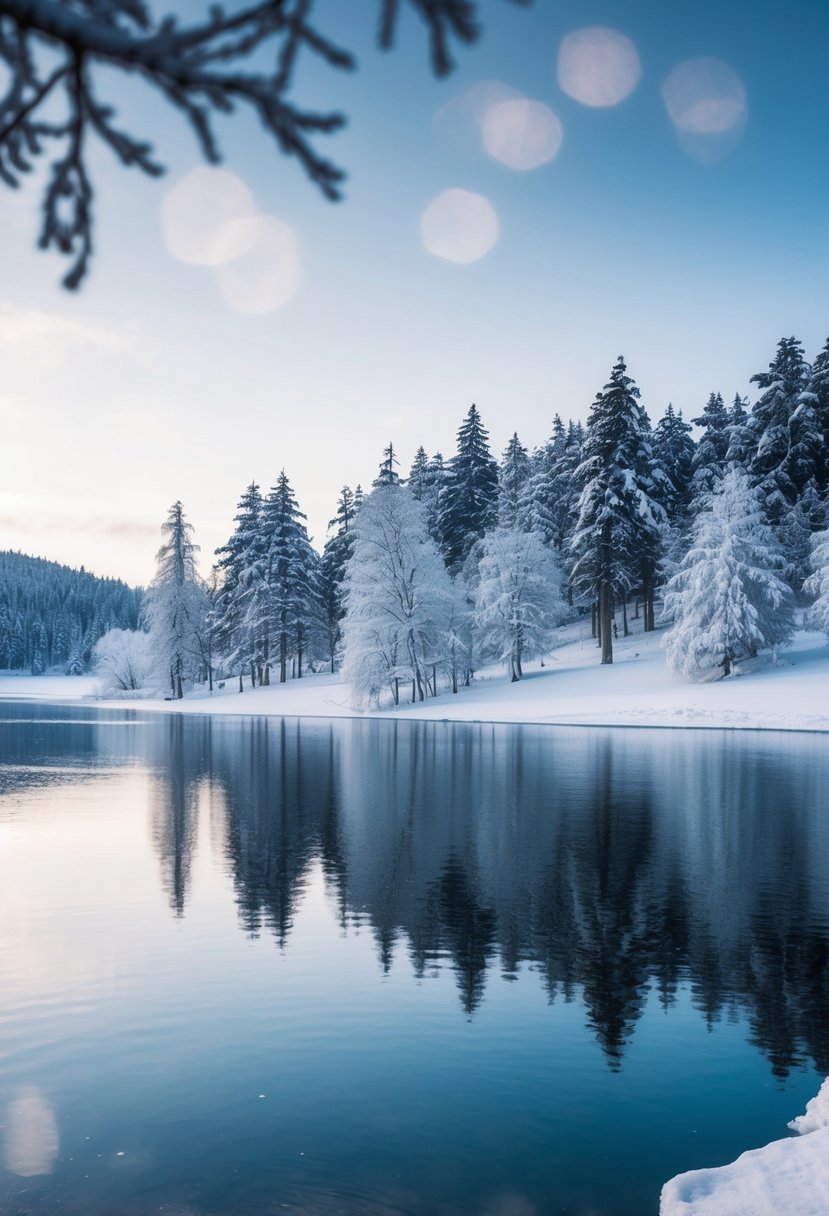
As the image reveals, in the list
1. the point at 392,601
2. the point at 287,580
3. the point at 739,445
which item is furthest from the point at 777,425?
the point at 287,580

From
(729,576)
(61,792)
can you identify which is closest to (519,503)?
(729,576)

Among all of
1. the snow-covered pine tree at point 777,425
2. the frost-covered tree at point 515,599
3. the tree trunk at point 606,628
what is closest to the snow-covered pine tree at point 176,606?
the frost-covered tree at point 515,599

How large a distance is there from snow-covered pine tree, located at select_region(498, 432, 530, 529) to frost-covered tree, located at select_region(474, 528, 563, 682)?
50.5ft

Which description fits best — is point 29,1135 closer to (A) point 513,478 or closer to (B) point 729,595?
(B) point 729,595

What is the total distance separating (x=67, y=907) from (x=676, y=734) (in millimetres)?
32932

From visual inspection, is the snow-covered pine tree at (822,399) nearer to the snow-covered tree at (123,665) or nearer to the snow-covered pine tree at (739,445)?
the snow-covered pine tree at (739,445)

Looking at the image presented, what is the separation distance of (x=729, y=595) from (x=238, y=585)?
145 feet

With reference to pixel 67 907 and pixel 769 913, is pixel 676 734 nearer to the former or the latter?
pixel 769 913

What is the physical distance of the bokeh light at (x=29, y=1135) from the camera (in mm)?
6344

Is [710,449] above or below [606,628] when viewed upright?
above

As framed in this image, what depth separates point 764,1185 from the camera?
593 cm

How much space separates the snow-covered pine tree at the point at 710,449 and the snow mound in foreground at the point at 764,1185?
6580 centimetres

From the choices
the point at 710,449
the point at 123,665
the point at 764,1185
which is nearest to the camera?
the point at 764,1185

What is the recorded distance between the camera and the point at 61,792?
24.4 m
